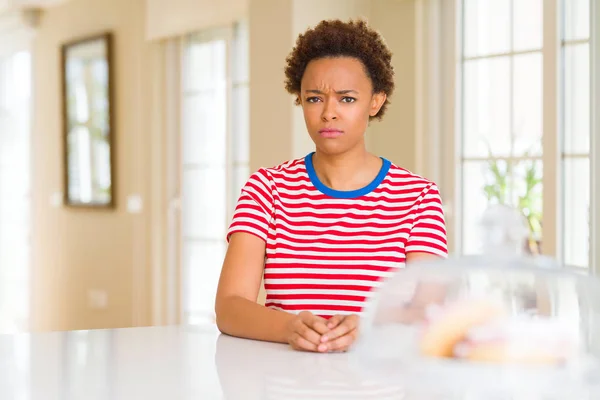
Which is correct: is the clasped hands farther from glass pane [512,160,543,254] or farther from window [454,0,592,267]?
glass pane [512,160,543,254]

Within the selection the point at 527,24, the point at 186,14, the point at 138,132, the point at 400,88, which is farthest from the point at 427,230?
the point at 138,132

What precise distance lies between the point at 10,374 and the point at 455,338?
64 centimetres

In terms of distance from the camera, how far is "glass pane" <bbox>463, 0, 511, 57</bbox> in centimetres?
327

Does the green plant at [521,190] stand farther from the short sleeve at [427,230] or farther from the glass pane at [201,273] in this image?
the glass pane at [201,273]

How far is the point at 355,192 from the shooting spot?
63.5 inches

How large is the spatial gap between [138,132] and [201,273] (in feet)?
3.21

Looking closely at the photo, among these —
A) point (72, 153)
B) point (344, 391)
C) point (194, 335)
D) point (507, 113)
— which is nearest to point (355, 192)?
point (194, 335)

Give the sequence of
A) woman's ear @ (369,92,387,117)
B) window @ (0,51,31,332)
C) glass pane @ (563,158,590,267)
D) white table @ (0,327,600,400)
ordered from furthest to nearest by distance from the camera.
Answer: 1. window @ (0,51,31,332)
2. glass pane @ (563,158,590,267)
3. woman's ear @ (369,92,387,117)
4. white table @ (0,327,600,400)

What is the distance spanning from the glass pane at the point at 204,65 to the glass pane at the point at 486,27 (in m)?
1.68

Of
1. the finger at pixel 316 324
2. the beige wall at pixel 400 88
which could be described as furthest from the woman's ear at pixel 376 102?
the beige wall at pixel 400 88

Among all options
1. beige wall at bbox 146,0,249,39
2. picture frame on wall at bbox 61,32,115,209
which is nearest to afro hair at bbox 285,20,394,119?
beige wall at bbox 146,0,249,39

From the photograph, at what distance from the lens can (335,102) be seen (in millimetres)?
1545

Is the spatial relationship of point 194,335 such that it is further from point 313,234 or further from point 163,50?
point 163,50

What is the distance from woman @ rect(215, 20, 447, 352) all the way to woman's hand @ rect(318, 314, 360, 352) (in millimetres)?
260
